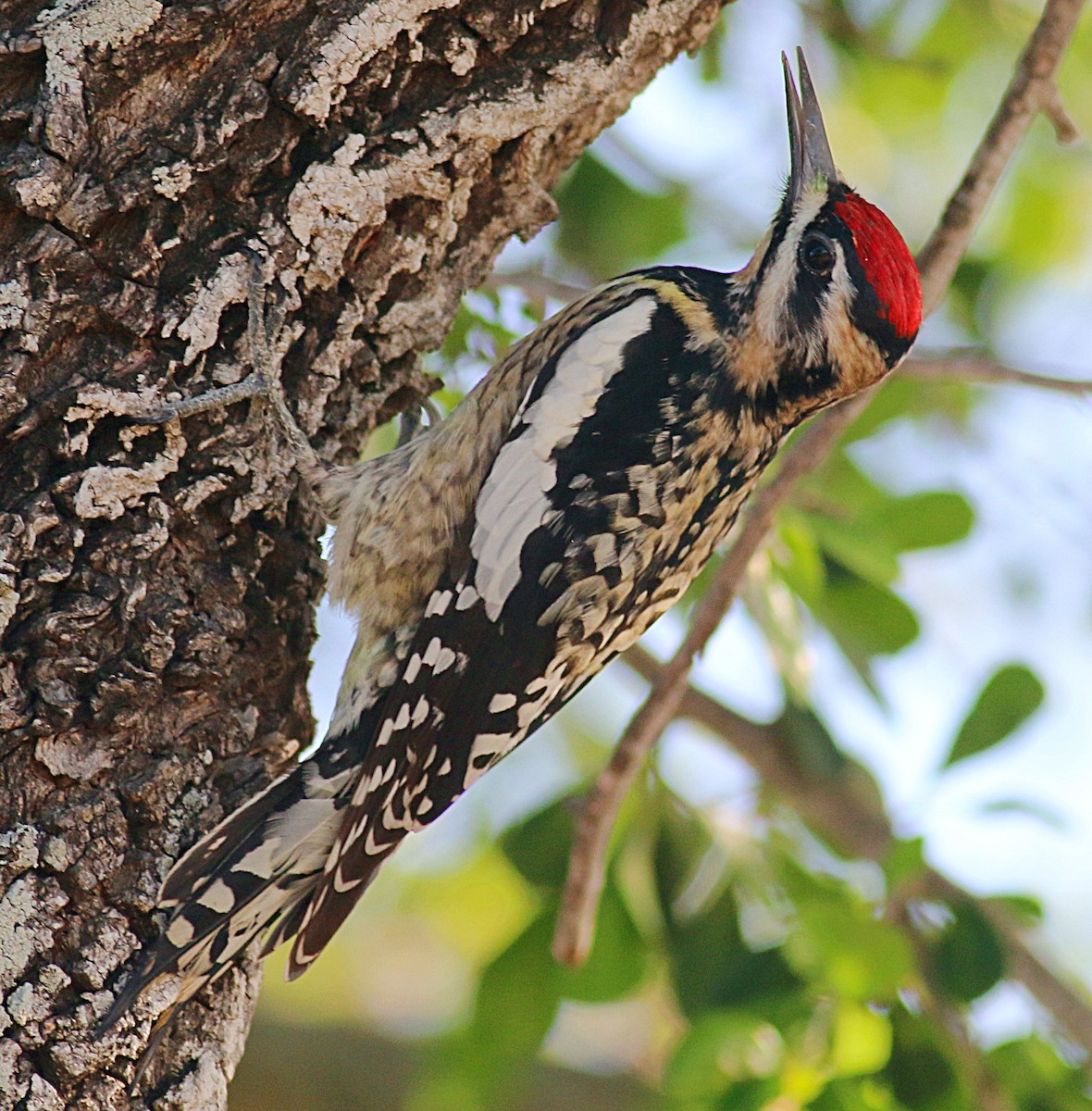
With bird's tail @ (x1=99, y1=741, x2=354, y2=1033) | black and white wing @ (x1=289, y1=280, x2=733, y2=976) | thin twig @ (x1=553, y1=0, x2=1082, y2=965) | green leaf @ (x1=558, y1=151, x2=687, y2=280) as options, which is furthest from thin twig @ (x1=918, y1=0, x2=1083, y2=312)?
bird's tail @ (x1=99, y1=741, x2=354, y2=1033)

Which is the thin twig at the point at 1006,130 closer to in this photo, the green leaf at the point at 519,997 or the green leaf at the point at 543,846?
the green leaf at the point at 543,846

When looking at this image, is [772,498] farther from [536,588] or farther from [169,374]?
[169,374]

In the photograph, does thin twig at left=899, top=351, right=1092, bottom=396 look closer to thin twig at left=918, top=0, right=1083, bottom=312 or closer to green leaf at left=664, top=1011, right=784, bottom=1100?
thin twig at left=918, top=0, right=1083, bottom=312

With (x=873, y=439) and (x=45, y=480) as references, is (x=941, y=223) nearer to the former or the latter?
(x=873, y=439)

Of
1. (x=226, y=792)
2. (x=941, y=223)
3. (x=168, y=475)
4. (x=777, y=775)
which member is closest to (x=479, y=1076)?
(x=777, y=775)

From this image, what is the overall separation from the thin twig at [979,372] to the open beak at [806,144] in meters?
0.47

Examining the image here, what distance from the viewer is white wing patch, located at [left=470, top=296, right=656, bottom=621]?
228 cm

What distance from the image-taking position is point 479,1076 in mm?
2994

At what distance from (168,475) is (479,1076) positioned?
5.58 feet

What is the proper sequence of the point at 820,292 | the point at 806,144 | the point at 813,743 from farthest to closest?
1. the point at 813,743
2. the point at 806,144
3. the point at 820,292

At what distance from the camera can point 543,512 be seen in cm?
231

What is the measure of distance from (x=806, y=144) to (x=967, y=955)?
69.4 inches

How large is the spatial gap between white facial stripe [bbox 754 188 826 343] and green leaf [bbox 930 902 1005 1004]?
1352 millimetres

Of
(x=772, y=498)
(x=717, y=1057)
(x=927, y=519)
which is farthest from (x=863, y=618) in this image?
(x=717, y=1057)
